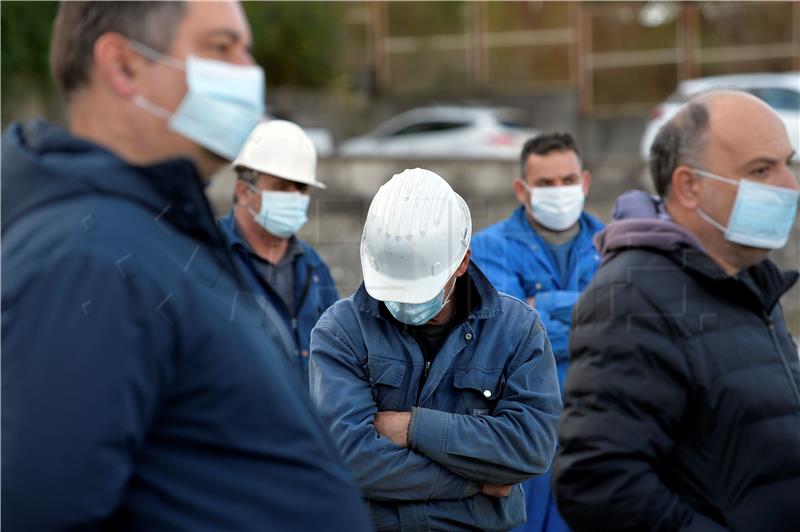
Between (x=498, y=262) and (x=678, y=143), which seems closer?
(x=678, y=143)

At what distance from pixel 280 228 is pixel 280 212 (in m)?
0.11

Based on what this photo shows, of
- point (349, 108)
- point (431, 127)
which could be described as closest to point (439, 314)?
point (431, 127)

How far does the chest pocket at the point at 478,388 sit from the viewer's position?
3.64 meters

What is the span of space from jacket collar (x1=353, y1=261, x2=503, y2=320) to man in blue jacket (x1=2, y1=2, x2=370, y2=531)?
1262 millimetres

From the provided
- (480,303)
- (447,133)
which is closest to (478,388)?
(480,303)

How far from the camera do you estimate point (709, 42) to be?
89.0 feet

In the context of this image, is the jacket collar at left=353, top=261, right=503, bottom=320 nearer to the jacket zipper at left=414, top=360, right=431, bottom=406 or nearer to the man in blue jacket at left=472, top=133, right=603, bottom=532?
the jacket zipper at left=414, top=360, right=431, bottom=406

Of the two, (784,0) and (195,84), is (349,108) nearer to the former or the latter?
(784,0)

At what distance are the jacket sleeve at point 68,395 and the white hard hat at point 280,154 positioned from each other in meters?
4.10

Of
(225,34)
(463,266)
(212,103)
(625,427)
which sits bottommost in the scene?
(625,427)

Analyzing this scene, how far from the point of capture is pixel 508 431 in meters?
3.57

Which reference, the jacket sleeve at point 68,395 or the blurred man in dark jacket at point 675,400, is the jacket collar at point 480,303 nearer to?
the blurred man in dark jacket at point 675,400

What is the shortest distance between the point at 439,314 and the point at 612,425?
3.15ft

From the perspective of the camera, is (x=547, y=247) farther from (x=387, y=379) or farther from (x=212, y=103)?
(x=212, y=103)
